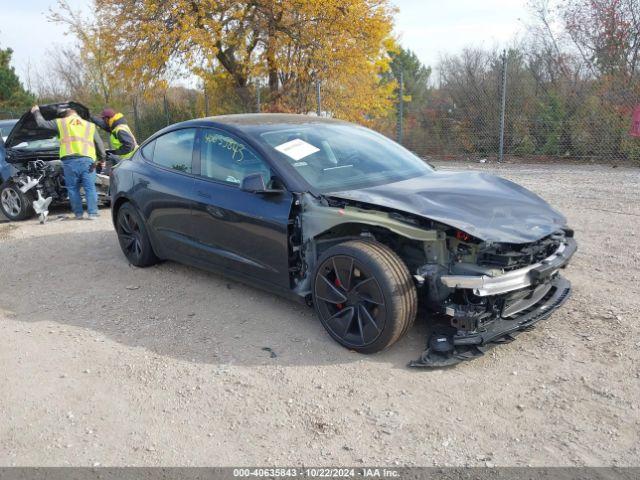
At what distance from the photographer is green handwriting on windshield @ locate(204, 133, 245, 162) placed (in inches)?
179

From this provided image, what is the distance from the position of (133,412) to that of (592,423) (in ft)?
8.35

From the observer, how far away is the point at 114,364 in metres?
3.84

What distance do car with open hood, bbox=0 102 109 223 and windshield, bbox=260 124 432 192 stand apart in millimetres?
5261

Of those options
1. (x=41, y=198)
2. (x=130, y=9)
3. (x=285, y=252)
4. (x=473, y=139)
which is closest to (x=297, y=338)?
(x=285, y=252)

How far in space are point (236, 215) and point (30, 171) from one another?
5.85 m

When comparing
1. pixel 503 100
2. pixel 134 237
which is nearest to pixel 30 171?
pixel 134 237

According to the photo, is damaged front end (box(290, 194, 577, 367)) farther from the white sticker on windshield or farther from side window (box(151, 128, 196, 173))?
side window (box(151, 128, 196, 173))

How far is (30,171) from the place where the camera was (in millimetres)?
8711

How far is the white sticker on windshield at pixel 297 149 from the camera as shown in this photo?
A: 4.36m

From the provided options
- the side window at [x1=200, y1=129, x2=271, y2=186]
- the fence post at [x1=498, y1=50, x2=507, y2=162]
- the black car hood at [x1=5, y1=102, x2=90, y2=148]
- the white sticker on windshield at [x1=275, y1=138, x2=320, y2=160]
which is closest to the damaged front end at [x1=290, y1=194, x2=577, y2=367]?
the white sticker on windshield at [x1=275, y1=138, x2=320, y2=160]

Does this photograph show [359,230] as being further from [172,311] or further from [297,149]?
[172,311]

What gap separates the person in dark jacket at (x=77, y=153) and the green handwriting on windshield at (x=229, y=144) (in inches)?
156

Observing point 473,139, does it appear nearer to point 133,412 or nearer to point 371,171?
point 371,171

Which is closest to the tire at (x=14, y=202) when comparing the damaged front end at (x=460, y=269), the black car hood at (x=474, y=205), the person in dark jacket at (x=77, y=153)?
the person in dark jacket at (x=77, y=153)
